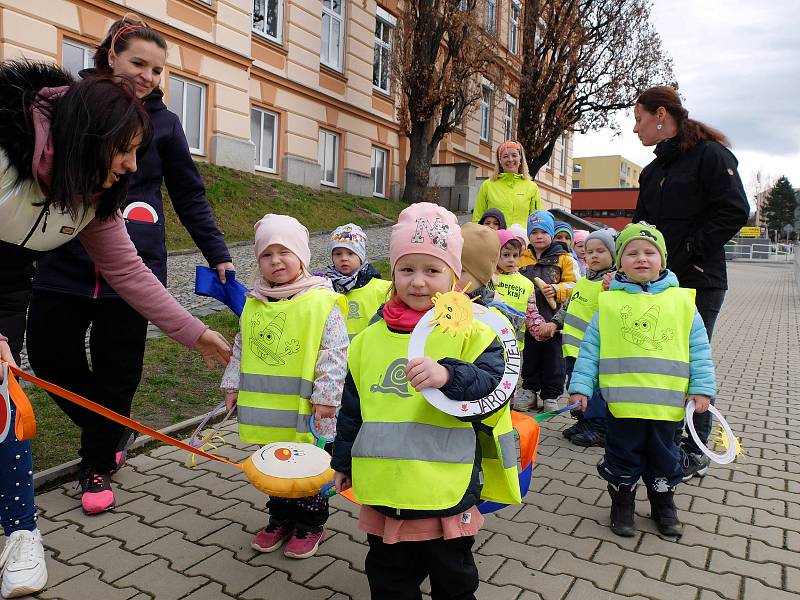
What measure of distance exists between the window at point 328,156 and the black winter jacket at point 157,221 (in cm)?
1461

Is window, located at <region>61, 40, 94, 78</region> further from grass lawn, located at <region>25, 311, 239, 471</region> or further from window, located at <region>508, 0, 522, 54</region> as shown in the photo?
window, located at <region>508, 0, 522, 54</region>

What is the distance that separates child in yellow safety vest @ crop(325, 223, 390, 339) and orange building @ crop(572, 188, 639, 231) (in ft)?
136

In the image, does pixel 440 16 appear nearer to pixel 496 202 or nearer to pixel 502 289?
pixel 496 202

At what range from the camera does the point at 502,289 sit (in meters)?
5.20

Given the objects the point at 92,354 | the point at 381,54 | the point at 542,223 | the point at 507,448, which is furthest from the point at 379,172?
the point at 507,448

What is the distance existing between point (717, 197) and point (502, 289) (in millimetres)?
1804

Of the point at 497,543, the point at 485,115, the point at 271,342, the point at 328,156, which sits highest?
the point at 485,115

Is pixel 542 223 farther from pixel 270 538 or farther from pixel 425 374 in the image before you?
pixel 425 374

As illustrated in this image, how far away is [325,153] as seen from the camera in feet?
59.6

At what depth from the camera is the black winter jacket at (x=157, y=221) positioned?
3.10 metres

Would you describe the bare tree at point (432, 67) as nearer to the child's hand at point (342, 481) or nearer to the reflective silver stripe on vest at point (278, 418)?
the reflective silver stripe on vest at point (278, 418)

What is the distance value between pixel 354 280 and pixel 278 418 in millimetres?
1765

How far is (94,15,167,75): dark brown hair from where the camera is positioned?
308 centimetres

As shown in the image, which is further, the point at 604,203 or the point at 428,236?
the point at 604,203
